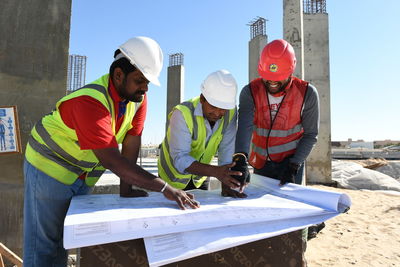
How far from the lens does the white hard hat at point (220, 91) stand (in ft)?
6.59

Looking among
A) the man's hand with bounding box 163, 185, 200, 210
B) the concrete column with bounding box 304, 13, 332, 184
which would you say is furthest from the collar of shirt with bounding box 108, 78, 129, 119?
the concrete column with bounding box 304, 13, 332, 184

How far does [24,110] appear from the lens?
286 centimetres

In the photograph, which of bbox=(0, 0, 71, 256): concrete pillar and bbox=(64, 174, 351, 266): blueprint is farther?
bbox=(0, 0, 71, 256): concrete pillar

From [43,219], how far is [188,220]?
2.84ft

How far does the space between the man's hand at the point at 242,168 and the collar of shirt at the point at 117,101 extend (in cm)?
76

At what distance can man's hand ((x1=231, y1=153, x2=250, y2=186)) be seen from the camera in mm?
1812

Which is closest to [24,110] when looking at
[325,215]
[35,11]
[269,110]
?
[35,11]

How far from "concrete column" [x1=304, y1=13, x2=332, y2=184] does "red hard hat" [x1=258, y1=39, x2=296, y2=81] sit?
7167 mm

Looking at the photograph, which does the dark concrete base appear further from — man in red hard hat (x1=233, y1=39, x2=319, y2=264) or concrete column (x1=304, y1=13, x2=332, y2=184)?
concrete column (x1=304, y1=13, x2=332, y2=184)

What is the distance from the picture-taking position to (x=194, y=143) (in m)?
2.17

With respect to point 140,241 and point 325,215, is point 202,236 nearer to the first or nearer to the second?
point 140,241

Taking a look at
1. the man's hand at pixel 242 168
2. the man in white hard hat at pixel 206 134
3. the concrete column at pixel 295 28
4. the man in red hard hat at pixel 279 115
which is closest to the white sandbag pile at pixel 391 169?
the concrete column at pixel 295 28

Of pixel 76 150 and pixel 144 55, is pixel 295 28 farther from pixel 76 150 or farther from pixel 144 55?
pixel 76 150

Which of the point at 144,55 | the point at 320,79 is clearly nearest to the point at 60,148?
the point at 144,55
